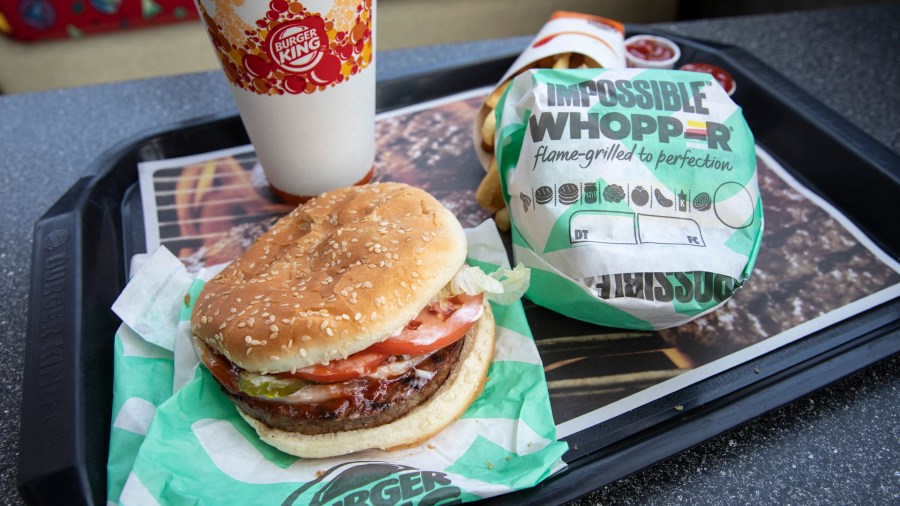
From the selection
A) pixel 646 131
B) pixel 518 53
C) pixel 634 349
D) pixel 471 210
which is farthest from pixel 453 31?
A: pixel 634 349

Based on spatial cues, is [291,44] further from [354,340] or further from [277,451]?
[277,451]

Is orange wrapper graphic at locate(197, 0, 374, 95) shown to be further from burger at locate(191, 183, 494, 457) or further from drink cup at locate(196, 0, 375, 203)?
burger at locate(191, 183, 494, 457)

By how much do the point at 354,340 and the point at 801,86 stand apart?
5.88 ft

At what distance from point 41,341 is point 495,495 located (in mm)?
895

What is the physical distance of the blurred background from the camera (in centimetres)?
279

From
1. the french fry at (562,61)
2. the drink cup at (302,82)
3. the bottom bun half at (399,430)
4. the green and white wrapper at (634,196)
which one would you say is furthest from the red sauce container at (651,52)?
the bottom bun half at (399,430)

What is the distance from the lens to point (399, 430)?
1.06 meters

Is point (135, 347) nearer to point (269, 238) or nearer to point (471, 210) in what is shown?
point (269, 238)

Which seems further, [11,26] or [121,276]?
[11,26]

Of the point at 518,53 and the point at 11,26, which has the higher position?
the point at 518,53

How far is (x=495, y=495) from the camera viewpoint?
99 centimetres

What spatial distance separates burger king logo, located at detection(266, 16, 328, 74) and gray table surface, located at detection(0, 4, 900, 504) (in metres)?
0.66

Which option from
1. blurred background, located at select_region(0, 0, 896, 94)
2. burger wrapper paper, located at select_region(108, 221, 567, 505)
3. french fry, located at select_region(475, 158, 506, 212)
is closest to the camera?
burger wrapper paper, located at select_region(108, 221, 567, 505)

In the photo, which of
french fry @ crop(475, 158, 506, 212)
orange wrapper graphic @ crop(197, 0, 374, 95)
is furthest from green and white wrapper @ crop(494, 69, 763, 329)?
orange wrapper graphic @ crop(197, 0, 374, 95)
